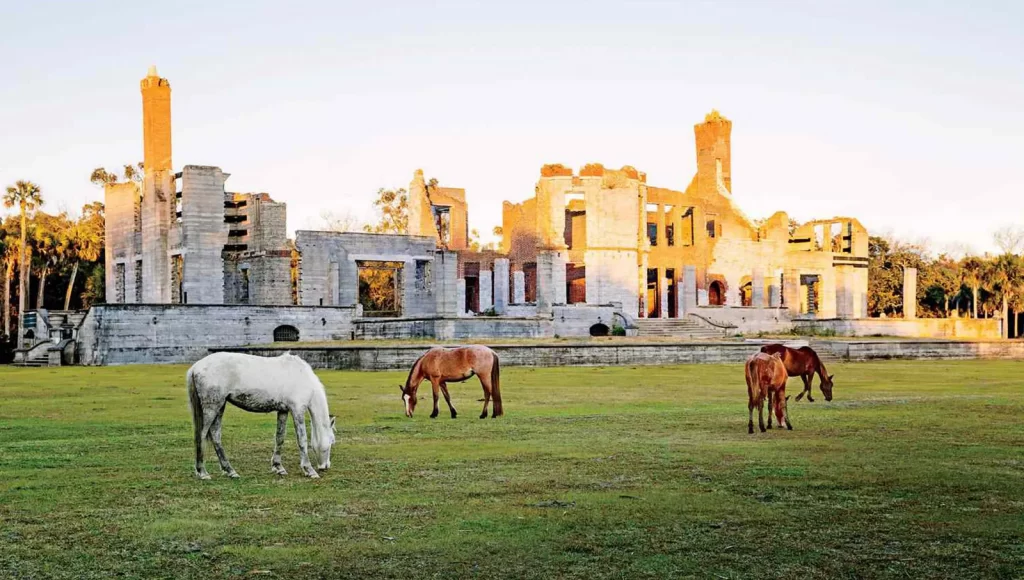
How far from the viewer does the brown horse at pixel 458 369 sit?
15.8 meters

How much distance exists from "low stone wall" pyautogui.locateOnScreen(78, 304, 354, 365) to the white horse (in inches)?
1183

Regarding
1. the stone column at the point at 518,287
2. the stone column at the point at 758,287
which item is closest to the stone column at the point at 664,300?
the stone column at the point at 758,287

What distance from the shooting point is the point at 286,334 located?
141 ft

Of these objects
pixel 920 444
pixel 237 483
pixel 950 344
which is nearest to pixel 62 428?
pixel 237 483

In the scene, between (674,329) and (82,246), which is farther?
(82,246)

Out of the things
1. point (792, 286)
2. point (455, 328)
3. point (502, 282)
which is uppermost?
point (502, 282)

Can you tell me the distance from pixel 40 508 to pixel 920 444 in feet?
30.2

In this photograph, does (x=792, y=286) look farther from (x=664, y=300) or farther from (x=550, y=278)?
(x=550, y=278)

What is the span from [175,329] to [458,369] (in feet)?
86.8

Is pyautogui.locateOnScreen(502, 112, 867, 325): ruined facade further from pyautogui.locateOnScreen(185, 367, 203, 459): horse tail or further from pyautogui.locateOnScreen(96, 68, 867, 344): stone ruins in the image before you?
pyautogui.locateOnScreen(185, 367, 203, 459): horse tail

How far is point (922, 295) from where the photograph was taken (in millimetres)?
75062

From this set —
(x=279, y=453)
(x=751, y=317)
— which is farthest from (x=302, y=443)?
(x=751, y=317)

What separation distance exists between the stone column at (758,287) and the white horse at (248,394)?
57.0 m

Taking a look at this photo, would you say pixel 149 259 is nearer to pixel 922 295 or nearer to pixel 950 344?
pixel 950 344
